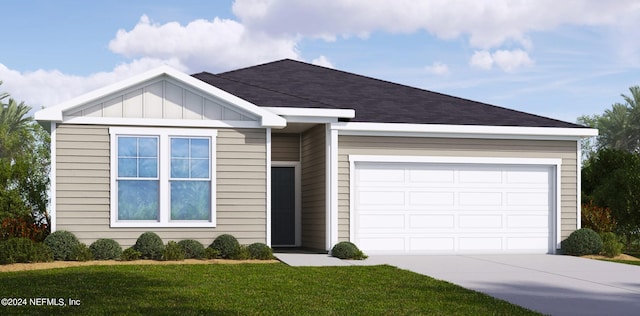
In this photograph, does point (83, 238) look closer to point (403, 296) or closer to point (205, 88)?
point (205, 88)

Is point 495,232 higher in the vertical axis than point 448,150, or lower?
lower

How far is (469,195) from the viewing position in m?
18.1

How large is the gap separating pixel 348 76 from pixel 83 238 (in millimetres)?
9844

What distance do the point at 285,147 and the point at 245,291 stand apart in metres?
9.30

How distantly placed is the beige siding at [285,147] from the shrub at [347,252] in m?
4.13

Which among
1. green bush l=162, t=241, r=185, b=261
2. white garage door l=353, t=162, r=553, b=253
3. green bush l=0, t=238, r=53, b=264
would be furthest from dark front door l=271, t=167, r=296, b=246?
green bush l=0, t=238, r=53, b=264

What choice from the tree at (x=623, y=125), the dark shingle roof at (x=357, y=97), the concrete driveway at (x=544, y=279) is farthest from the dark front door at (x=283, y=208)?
the tree at (x=623, y=125)

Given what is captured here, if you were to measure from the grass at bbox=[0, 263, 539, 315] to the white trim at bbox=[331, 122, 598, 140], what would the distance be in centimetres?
392

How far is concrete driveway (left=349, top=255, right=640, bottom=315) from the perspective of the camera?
33.7 feet

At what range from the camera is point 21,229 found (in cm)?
1636

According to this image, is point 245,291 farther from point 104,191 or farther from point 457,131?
point 457,131

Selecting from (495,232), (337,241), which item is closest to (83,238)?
(337,241)

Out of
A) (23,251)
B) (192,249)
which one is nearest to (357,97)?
(192,249)

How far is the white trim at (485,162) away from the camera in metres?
17.4
